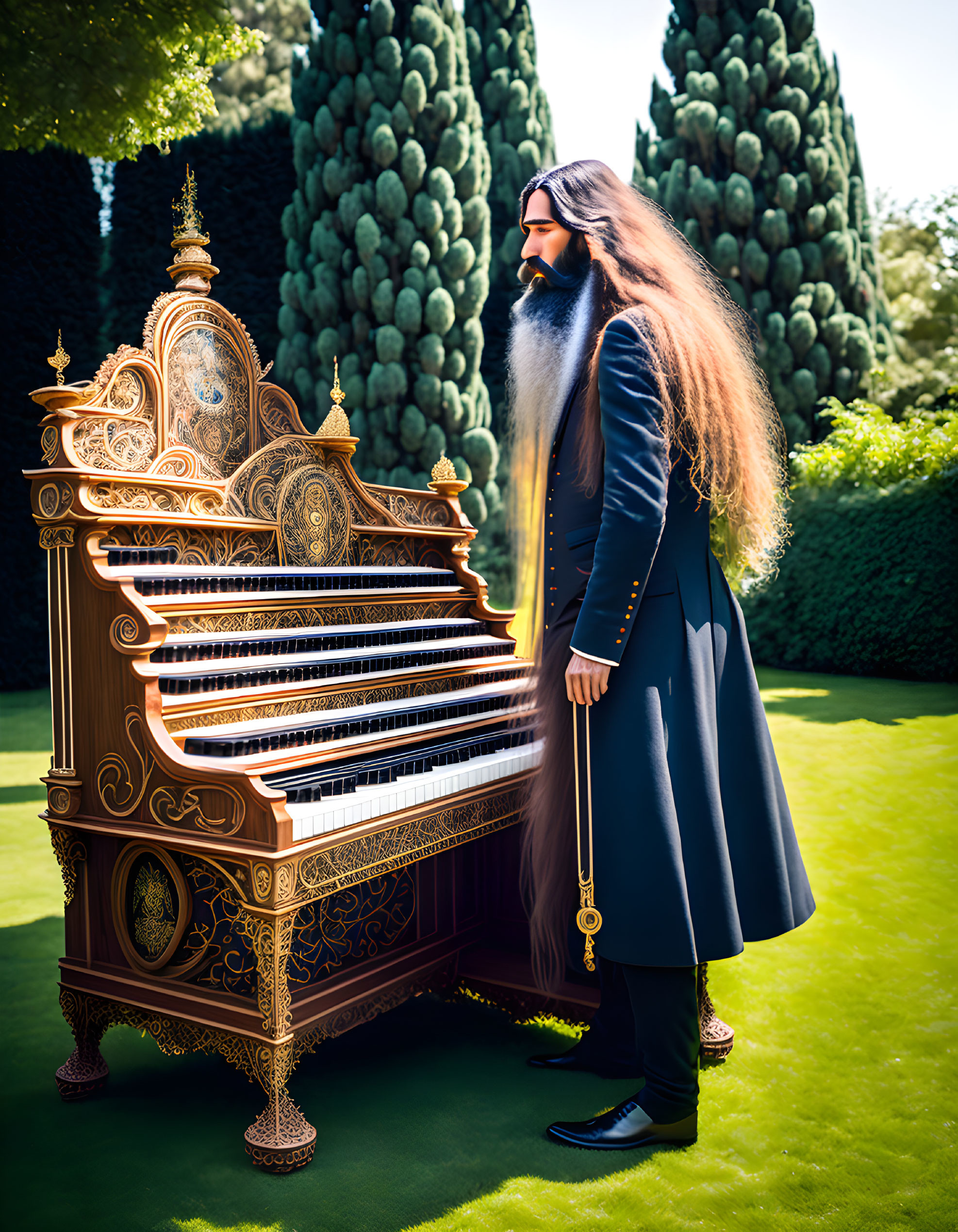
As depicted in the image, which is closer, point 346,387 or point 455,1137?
point 455,1137

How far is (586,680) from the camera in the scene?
7.68 ft

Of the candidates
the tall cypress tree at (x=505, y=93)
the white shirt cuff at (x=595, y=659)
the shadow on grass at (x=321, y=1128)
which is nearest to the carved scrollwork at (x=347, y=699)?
the white shirt cuff at (x=595, y=659)

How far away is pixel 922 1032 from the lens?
3.16m

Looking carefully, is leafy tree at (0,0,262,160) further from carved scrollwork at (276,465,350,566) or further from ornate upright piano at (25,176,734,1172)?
carved scrollwork at (276,465,350,566)

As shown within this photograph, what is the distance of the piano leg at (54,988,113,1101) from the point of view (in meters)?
2.71

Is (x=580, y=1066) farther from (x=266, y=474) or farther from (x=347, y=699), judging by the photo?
(x=266, y=474)

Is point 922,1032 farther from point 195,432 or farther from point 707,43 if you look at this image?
point 707,43

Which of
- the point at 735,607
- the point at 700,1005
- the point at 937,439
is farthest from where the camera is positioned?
the point at 937,439

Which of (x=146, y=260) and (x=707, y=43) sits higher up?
(x=707, y=43)

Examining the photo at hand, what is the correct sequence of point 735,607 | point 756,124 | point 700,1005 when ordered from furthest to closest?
point 756,124 < point 700,1005 < point 735,607

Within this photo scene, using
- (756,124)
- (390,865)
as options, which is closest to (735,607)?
(390,865)

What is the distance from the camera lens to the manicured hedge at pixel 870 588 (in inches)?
398

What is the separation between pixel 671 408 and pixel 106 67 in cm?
878

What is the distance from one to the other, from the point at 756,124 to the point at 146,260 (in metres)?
9.42
